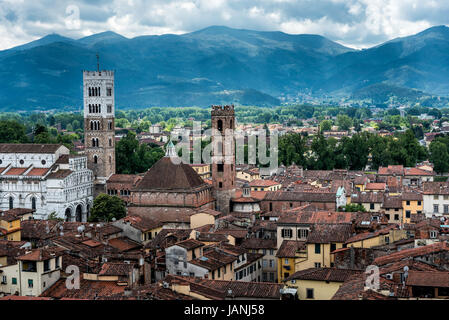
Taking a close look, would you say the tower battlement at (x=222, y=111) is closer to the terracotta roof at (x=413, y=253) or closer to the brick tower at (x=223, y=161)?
the brick tower at (x=223, y=161)

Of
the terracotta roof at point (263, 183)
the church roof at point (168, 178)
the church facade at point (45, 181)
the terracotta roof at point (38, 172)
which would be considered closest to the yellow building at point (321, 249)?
the church roof at point (168, 178)

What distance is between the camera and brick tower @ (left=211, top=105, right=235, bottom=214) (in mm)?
52906

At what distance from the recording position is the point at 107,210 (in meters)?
53.5

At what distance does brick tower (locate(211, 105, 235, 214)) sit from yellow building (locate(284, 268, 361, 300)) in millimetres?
27965

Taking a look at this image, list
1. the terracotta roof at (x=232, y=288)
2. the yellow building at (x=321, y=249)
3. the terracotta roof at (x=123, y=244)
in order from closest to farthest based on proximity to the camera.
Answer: the terracotta roof at (x=232, y=288)
the yellow building at (x=321, y=249)
the terracotta roof at (x=123, y=244)

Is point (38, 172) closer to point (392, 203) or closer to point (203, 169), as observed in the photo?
point (203, 169)

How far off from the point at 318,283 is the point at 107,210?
32059 mm

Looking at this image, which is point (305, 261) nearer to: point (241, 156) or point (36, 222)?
point (36, 222)

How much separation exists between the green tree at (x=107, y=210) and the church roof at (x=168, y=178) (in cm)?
449

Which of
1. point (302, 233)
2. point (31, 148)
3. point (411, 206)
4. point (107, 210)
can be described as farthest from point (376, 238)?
point (31, 148)

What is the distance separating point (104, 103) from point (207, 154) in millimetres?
20712

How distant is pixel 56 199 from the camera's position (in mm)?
62469

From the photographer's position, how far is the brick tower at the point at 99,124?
7200 cm
